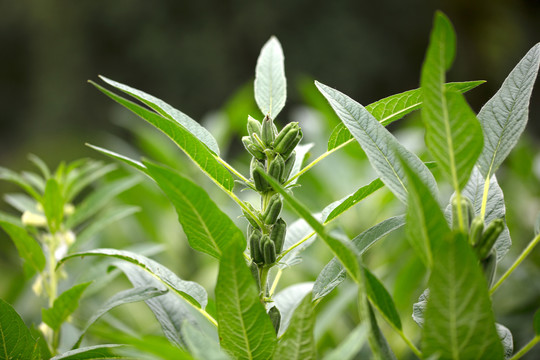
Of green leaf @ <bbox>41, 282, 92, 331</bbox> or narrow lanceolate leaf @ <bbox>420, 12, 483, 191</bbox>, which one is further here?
green leaf @ <bbox>41, 282, 92, 331</bbox>

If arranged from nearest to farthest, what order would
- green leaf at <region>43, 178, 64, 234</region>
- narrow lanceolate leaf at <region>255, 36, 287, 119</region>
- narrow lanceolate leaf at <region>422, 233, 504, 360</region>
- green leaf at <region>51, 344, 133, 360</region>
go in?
narrow lanceolate leaf at <region>422, 233, 504, 360</region> < green leaf at <region>51, 344, 133, 360</region> < narrow lanceolate leaf at <region>255, 36, 287, 119</region> < green leaf at <region>43, 178, 64, 234</region>

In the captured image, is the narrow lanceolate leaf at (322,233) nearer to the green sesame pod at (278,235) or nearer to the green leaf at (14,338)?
the green sesame pod at (278,235)

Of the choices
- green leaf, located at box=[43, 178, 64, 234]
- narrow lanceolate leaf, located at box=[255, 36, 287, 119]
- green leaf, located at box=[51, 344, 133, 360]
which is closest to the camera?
green leaf, located at box=[51, 344, 133, 360]

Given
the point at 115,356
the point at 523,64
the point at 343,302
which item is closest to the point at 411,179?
the point at 523,64

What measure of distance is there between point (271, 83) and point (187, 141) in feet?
0.48

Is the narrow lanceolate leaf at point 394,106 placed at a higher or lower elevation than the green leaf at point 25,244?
lower

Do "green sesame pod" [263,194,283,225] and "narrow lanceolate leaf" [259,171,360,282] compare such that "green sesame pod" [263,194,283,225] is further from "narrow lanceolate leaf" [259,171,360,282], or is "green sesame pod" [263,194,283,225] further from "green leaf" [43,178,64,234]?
"green leaf" [43,178,64,234]

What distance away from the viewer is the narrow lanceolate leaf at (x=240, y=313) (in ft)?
1.13

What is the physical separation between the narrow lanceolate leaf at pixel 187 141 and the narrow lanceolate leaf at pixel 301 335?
5.5 inches

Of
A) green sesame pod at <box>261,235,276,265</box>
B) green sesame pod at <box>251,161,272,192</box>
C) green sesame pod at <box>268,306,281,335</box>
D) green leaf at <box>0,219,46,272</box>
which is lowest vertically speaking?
green sesame pod at <box>268,306,281,335</box>

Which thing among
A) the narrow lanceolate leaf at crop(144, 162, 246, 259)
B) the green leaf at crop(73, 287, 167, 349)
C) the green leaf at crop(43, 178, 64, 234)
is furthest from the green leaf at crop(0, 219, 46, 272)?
the narrow lanceolate leaf at crop(144, 162, 246, 259)

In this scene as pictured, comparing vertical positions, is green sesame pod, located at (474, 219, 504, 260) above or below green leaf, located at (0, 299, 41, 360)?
below

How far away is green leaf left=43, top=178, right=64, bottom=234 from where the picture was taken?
632mm

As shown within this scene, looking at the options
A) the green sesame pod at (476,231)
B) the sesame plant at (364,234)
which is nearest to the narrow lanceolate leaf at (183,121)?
the sesame plant at (364,234)
